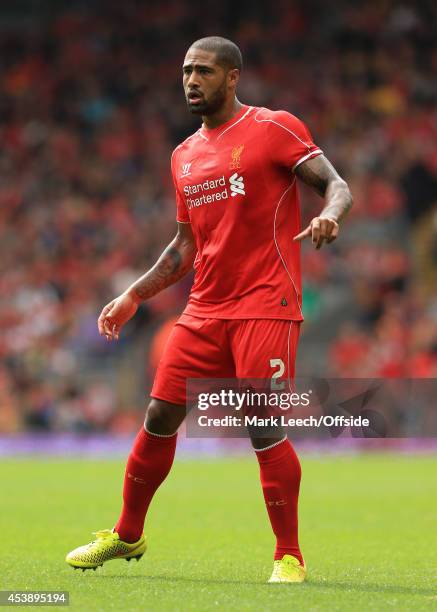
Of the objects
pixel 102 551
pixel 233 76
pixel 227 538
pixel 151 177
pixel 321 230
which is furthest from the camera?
pixel 151 177

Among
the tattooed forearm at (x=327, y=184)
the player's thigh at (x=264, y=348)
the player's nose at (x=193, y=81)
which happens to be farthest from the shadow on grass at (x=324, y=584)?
the player's nose at (x=193, y=81)

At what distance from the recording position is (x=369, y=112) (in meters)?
20.5

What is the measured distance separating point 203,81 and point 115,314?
124cm

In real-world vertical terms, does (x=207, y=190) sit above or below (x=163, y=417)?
above

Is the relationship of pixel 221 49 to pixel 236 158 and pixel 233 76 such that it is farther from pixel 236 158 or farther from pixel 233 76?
pixel 236 158

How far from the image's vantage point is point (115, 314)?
6.36 metres

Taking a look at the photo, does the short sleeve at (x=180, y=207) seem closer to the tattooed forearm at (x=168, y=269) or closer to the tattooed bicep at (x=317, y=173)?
the tattooed forearm at (x=168, y=269)

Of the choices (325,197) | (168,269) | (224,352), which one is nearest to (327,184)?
(325,197)

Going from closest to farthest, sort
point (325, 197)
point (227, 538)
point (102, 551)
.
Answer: point (325, 197), point (102, 551), point (227, 538)

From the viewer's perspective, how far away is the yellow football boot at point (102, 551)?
612cm

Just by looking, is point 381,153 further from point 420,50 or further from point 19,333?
point 19,333

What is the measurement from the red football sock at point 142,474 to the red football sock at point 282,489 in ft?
1.76

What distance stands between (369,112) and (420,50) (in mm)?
1539

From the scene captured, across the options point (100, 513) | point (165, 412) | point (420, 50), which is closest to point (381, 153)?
point (420, 50)
